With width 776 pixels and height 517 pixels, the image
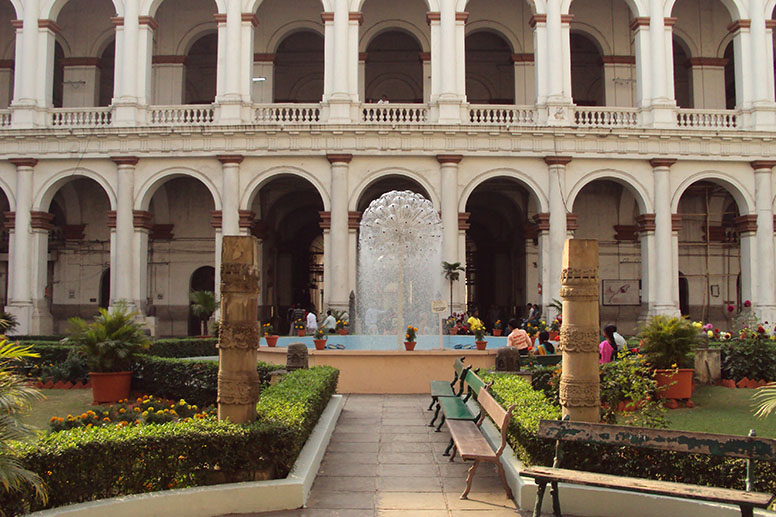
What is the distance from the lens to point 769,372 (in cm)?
1141

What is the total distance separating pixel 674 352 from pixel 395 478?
568cm

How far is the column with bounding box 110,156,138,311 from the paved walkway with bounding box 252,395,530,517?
523 inches

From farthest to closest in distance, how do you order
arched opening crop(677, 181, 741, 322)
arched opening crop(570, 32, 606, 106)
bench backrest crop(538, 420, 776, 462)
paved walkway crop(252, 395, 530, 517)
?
1. arched opening crop(570, 32, 606, 106)
2. arched opening crop(677, 181, 741, 322)
3. paved walkway crop(252, 395, 530, 517)
4. bench backrest crop(538, 420, 776, 462)

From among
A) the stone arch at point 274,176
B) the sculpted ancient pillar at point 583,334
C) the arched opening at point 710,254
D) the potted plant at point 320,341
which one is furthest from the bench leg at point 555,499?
the arched opening at point 710,254

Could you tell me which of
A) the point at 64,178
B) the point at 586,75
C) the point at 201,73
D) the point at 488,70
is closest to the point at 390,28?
the point at 488,70

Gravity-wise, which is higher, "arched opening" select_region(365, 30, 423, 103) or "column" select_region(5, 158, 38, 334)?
"arched opening" select_region(365, 30, 423, 103)

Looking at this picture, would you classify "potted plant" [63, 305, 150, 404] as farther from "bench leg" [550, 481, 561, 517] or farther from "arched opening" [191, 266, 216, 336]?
"arched opening" [191, 266, 216, 336]

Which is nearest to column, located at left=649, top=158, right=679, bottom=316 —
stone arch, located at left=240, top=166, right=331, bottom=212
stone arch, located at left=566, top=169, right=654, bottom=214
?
stone arch, located at left=566, top=169, right=654, bottom=214

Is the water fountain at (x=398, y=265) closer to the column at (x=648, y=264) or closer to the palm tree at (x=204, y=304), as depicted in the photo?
the palm tree at (x=204, y=304)

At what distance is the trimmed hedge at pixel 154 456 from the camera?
5.02 metres

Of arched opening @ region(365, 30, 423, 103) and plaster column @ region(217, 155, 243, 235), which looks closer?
plaster column @ region(217, 155, 243, 235)

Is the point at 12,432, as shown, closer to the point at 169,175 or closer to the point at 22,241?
the point at 169,175

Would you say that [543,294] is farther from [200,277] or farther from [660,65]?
[200,277]

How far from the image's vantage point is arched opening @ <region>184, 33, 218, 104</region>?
25422mm
